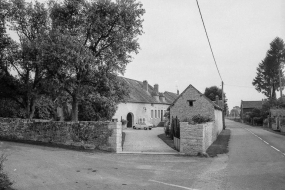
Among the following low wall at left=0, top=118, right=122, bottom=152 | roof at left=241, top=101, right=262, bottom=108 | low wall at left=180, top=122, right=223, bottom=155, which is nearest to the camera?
low wall at left=180, top=122, right=223, bottom=155

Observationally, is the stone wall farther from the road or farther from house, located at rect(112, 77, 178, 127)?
the road

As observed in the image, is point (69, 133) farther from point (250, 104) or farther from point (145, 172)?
point (250, 104)

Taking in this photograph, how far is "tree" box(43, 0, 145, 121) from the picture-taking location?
18.5 meters

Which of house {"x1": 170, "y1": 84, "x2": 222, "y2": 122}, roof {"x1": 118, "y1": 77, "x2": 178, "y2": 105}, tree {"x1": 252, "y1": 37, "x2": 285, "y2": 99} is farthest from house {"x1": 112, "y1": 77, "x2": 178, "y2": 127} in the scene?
tree {"x1": 252, "y1": 37, "x2": 285, "y2": 99}

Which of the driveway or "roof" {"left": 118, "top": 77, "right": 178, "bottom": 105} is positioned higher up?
"roof" {"left": 118, "top": 77, "right": 178, "bottom": 105}

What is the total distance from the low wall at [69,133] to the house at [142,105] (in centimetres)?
1705

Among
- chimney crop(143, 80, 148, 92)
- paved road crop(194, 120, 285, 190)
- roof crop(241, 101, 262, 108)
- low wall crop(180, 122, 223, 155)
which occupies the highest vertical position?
chimney crop(143, 80, 148, 92)

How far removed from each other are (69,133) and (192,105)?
59.8 feet

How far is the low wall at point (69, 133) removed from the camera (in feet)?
50.5

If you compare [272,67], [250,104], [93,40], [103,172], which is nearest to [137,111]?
[93,40]

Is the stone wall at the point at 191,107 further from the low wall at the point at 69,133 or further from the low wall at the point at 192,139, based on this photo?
the low wall at the point at 69,133

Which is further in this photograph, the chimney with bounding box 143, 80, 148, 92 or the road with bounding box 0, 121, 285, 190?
the chimney with bounding box 143, 80, 148, 92

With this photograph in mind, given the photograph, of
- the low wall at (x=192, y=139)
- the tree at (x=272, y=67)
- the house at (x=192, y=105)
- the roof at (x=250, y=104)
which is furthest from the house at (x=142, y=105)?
the roof at (x=250, y=104)

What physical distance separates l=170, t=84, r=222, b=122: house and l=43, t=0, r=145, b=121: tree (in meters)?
12.0
